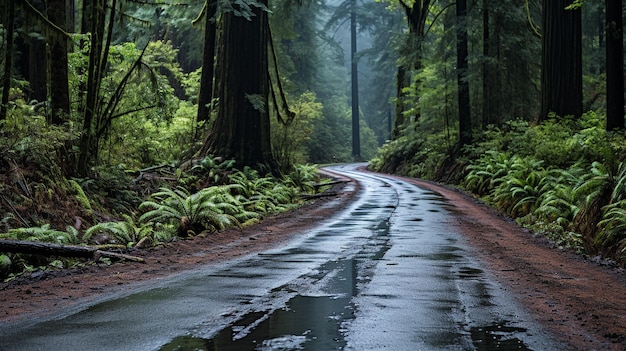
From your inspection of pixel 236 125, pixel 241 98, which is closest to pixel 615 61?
pixel 241 98

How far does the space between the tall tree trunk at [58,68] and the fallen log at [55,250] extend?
21.2 ft

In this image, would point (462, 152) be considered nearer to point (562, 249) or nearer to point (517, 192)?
point (517, 192)

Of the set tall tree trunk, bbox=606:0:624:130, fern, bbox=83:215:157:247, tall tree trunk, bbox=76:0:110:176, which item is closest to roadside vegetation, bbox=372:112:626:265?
tall tree trunk, bbox=606:0:624:130

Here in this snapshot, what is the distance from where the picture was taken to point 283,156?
2533cm

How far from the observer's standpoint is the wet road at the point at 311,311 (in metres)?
4.45

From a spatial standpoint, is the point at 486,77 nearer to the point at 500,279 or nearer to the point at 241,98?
the point at 241,98

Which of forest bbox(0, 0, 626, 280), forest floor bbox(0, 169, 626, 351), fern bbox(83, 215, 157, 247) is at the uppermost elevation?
forest bbox(0, 0, 626, 280)

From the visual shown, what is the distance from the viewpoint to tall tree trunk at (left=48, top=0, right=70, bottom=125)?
557 inches

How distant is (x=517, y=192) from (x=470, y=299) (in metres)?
11.6

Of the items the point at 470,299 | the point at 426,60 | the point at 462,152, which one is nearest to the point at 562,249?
the point at 470,299

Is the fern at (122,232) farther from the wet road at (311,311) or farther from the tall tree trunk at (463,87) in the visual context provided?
the tall tree trunk at (463,87)

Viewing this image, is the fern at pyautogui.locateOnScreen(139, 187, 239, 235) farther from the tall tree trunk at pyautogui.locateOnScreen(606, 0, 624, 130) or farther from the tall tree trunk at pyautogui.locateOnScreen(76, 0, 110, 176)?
the tall tree trunk at pyautogui.locateOnScreen(606, 0, 624, 130)

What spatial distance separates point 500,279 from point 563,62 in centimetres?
1729

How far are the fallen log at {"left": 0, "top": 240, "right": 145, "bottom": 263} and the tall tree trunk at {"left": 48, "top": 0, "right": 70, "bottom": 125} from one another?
646cm
